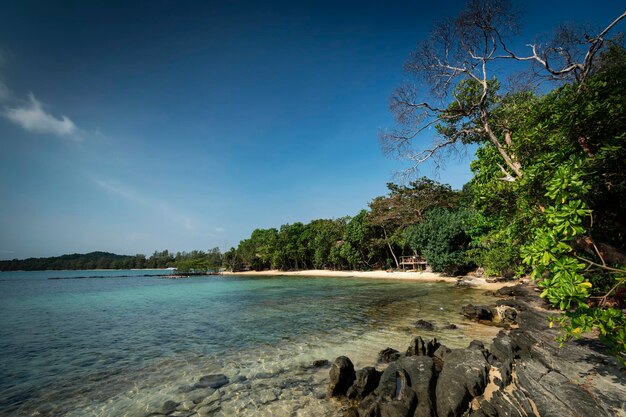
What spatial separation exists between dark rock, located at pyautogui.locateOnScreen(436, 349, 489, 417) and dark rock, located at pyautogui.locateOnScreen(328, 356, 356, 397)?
2188 mm

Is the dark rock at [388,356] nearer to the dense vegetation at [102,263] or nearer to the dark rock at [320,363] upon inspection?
the dark rock at [320,363]

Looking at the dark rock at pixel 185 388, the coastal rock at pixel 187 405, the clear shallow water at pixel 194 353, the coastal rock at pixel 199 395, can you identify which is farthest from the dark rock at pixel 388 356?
the dark rock at pixel 185 388

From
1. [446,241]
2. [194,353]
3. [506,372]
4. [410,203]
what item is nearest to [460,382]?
[506,372]

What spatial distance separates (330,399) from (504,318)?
1115 centimetres

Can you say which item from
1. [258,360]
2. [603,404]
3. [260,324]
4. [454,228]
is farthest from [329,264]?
[603,404]

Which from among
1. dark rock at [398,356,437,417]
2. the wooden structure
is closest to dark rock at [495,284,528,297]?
dark rock at [398,356,437,417]

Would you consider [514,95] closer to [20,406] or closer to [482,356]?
[482,356]

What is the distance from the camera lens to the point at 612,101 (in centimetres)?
565

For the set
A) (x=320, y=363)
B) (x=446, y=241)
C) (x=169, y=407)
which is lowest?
(x=169, y=407)

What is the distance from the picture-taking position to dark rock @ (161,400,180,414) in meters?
6.64

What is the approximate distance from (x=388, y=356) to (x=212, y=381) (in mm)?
5624

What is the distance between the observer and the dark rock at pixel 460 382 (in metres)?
5.62

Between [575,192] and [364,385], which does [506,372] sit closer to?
[364,385]

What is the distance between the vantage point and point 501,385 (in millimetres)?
5969
